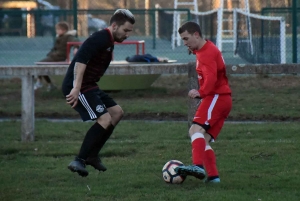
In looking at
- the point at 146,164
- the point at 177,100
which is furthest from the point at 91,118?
the point at 177,100

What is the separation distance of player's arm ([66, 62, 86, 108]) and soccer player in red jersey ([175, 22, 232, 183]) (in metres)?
0.96

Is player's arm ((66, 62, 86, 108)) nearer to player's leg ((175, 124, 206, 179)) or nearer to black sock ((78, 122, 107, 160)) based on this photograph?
black sock ((78, 122, 107, 160))

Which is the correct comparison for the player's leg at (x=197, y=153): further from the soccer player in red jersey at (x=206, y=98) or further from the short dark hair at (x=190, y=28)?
the short dark hair at (x=190, y=28)

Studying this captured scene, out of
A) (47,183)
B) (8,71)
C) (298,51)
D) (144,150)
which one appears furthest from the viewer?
(298,51)

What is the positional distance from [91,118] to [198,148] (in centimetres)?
104

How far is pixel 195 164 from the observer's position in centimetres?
619

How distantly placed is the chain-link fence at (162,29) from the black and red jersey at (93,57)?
9.41m

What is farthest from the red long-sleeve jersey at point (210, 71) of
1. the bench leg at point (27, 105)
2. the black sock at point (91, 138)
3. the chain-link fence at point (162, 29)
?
the chain-link fence at point (162, 29)

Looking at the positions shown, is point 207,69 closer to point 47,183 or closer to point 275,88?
point 47,183

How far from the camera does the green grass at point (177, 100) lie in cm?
1149

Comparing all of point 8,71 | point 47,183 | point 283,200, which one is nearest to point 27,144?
point 8,71

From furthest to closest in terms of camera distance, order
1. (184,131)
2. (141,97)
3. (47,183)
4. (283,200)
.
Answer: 1. (141,97)
2. (184,131)
3. (47,183)
4. (283,200)

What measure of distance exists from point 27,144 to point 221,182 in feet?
10.5

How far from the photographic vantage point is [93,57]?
6.39 meters
